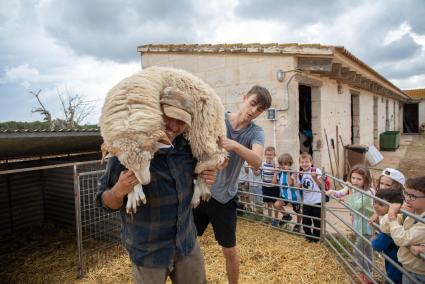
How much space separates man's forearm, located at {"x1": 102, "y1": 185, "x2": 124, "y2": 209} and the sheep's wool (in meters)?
0.20

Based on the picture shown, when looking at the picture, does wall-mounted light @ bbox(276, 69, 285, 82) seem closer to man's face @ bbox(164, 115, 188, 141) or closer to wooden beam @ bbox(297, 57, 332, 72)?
wooden beam @ bbox(297, 57, 332, 72)

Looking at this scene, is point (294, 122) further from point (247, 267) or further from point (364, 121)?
point (364, 121)

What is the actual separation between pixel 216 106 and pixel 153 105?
0.41 m

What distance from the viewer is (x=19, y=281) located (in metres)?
3.86

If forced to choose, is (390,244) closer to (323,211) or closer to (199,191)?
(323,211)

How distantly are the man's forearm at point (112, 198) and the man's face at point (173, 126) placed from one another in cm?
36

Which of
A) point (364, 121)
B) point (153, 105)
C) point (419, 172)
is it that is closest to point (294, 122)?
point (153, 105)

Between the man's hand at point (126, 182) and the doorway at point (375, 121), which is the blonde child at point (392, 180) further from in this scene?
the doorway at point (375, 121)

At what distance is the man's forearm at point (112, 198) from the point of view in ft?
4.61

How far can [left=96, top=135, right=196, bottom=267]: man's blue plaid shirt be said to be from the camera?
1.53 meters

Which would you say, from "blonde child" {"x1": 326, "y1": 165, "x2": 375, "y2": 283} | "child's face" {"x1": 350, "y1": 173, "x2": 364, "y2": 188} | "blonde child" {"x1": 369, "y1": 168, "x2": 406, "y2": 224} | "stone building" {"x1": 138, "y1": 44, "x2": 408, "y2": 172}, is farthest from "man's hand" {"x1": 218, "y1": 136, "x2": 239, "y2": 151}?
"stone building" {"x1": 138, "y1": 44, "x2": 408, "y2": 172}

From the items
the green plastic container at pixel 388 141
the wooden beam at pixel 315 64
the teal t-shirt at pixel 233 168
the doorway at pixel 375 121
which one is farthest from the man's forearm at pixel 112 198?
the green plastic container at pixel 388 141

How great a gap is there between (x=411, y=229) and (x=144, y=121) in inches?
78.0

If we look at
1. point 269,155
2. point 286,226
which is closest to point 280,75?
point 269,155
